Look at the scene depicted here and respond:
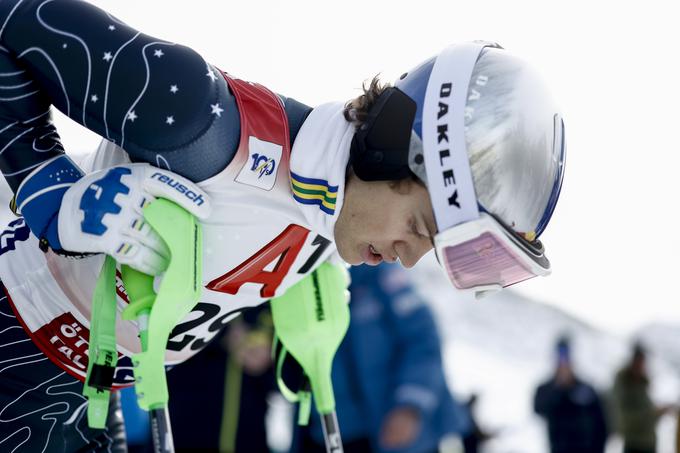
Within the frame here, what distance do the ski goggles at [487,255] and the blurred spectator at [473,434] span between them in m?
3.24

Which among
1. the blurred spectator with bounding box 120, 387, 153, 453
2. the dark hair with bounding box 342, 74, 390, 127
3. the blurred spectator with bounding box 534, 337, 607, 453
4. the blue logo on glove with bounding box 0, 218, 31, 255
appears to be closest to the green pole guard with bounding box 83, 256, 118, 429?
the blue logo on glove with bounding box 0, 218, 31, 255

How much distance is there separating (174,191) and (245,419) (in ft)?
8.17

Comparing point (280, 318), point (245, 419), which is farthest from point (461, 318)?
point (280, 318)

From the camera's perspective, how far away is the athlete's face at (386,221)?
2545 mm

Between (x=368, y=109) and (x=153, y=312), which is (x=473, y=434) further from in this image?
(x=153, y=312)

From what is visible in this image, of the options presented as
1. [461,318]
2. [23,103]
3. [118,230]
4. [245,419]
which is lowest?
[461,318]

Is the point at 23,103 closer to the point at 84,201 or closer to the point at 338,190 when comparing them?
the point at 84,201

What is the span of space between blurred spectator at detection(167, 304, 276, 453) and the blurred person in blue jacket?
0.29m

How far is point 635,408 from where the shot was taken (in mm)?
6879

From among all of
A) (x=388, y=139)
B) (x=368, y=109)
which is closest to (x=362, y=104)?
(x=368, y=109)

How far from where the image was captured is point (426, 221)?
101 inches

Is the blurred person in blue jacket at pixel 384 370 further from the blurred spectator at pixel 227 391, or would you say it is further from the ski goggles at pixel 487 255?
the ski goggles at pixel 487 255

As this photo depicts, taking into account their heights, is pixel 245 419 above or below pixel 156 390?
below

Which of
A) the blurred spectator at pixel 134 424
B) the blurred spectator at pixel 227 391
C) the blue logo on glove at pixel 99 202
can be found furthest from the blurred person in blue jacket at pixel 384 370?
the blue logo on glove at pixel 99 202
